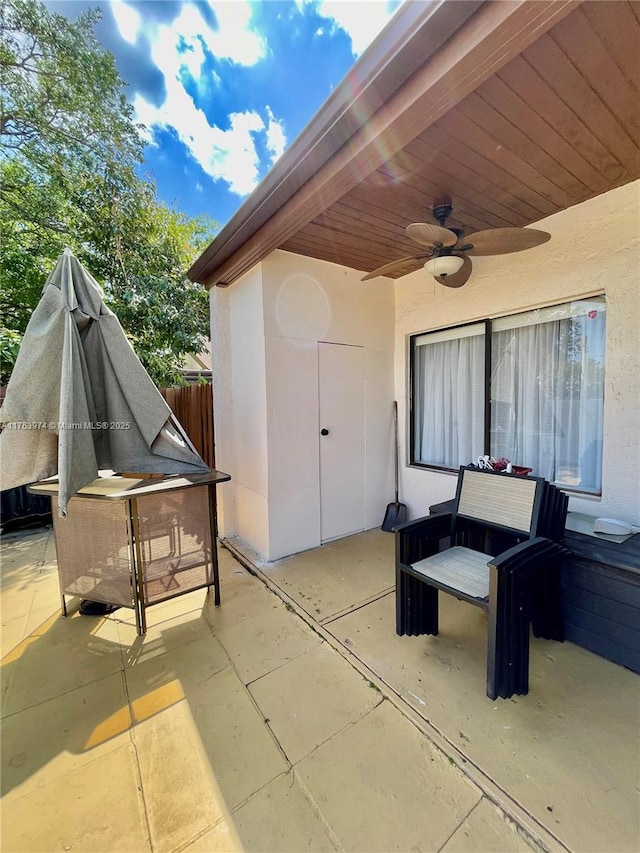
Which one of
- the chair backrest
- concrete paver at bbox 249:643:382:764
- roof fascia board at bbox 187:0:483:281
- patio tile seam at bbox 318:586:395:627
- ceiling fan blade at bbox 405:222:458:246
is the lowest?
concrete paver at bbox 249:643:382:764

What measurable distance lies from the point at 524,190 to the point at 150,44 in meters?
3.81

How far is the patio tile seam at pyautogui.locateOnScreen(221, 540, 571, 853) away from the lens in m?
1.22

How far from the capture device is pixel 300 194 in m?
2.35

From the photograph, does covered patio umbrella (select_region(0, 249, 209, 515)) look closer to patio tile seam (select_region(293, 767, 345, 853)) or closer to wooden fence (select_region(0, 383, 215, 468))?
patio tile seam (select_region(293, 767, 345, 853))

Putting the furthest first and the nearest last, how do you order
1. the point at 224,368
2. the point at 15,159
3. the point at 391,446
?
the point at 15,159 < the point at 391,446 < the point at 224,368

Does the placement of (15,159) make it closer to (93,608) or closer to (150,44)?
(150,44)

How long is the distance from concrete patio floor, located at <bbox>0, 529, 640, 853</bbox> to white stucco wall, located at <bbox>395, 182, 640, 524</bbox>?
4.27ft

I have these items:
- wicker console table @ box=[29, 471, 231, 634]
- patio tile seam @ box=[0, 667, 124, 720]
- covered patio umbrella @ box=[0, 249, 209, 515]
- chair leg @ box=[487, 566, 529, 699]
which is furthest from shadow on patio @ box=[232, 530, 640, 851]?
covered patio umbrella @ box=[0, 249, 209, 515]

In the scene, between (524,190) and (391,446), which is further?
(391,446)

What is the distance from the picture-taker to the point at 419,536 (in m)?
2.31

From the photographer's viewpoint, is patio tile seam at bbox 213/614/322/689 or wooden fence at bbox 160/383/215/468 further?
wooden fence at bbox 160/383/215/468

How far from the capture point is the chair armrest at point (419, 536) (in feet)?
7.32

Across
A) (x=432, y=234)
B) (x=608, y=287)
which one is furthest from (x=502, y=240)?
(x=608, y=287)

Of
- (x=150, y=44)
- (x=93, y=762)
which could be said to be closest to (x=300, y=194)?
(x=150, y=44)
